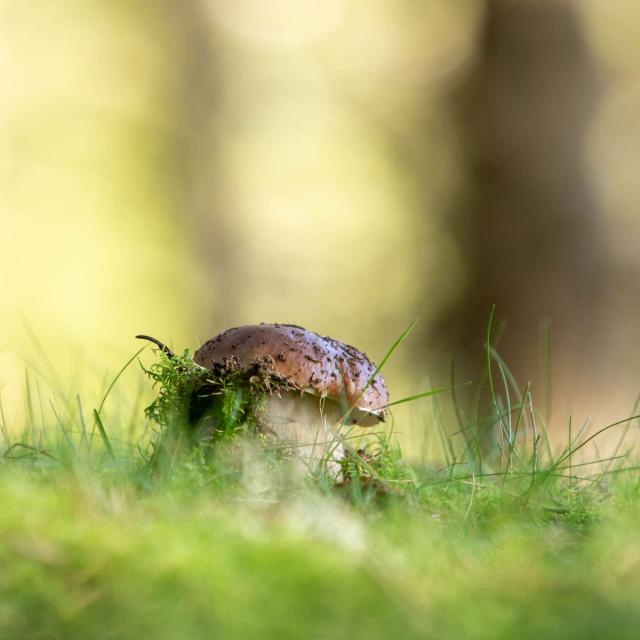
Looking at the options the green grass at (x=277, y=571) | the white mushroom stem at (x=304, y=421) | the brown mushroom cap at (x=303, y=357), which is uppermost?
the brown mushroom cap at (x=303, y=357)

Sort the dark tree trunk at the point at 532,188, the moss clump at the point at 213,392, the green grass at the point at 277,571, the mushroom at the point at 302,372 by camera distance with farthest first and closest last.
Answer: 1. the dark tree trunk at the point at 532,188
2. the mushroom at the point at 302,372
3. the moss clump at the point at 213,392
4. the green grass at the point at 277,571

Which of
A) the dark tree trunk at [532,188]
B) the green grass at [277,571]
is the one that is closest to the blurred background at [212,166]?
the dark tree trunk at [532,188]

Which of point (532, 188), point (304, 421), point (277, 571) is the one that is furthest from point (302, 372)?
point (532, 188)

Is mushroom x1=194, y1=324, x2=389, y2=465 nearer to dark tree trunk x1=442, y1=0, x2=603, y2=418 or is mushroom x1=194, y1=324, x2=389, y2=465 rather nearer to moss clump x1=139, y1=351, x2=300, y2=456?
moss clump x1=139, y1=351, x2=300, y2=456

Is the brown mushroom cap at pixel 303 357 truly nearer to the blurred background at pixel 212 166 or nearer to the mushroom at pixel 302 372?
the mushroom at pixel 302 372

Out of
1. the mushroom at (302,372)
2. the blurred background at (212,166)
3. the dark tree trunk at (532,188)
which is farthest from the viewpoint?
the blurred background at (212,166)

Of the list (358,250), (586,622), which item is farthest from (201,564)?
(358,250)

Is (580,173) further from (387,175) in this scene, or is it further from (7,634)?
(387,175)
